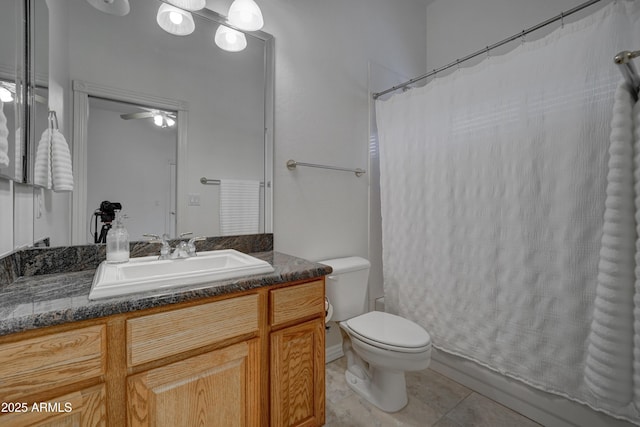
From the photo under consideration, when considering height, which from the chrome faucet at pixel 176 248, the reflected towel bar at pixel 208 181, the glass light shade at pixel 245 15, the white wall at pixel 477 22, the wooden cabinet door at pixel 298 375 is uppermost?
the white wall at pixel 477 22

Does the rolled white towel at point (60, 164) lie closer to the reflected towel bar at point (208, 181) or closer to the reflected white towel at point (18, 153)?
the reflected white towel at point (18, 153)

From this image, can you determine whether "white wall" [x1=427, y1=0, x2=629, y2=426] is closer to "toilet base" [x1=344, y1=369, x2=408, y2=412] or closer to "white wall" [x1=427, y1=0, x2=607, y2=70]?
"white wall" [x1=427, y1=0, x2=607, y2=70]

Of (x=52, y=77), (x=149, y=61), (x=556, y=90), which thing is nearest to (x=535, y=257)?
(x=556, y=90)

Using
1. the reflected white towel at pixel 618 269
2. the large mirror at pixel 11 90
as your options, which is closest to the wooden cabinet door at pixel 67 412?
the large mirror at pixel 11 90

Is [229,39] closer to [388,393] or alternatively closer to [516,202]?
[516,202]

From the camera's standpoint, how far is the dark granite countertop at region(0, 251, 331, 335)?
656 mm

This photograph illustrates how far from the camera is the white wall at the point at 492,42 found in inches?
51.7

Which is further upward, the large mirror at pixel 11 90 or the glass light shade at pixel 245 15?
the glass light shade at pixel 245 15

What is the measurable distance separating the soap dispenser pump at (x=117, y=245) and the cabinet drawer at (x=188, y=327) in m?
0.47

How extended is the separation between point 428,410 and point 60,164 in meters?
2.04

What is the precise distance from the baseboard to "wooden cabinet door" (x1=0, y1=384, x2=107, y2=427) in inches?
69.0

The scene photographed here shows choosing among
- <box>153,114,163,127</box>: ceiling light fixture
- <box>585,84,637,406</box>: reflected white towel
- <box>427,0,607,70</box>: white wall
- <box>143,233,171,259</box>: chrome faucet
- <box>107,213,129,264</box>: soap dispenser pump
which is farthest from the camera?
<box>427,0,607,70</box>: white wall

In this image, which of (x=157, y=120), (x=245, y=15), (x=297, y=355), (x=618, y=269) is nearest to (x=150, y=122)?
(x=157, y=120)

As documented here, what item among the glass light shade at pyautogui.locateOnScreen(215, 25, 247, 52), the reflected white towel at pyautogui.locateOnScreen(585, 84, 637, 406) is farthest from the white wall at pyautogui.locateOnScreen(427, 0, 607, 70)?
the glass light shade at pyautogui.locateOnScreen(215, 25, 247, 52)
